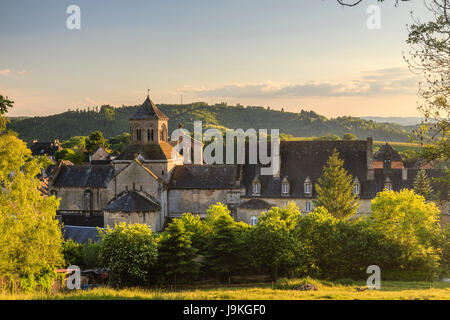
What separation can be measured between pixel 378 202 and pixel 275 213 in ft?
31.8

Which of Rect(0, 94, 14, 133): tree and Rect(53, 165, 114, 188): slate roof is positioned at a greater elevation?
Rect(0, 94, 14, 133): tree

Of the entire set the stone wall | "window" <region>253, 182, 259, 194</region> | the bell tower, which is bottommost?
the stone wall

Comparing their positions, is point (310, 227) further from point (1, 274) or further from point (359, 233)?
point (1, 274)

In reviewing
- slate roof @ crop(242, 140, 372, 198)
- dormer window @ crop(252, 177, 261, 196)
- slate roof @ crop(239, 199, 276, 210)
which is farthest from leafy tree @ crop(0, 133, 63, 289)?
slate roof @ crop(242, 140, 372, 198)

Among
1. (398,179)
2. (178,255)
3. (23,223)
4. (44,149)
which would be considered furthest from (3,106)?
(44,149)

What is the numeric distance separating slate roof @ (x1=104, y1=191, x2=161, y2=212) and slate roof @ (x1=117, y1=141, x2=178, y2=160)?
533 centimetres

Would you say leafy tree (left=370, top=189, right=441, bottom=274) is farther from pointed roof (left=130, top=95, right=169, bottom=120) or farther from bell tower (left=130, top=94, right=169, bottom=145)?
pointed roof (left=130, top=95, right=169, bottom=120)

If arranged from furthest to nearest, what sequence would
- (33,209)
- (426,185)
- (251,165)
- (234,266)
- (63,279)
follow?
(251,165) → (426,185) → (234,266) → (63,279) → (33,209)

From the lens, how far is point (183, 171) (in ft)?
166

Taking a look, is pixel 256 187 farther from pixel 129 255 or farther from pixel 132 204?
pixel 129 255

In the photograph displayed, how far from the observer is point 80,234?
42406mm

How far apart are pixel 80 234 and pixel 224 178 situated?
55.4ft

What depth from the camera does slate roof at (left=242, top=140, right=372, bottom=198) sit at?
1959 inches

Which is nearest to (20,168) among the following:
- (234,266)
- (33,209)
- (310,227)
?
(33,209)
